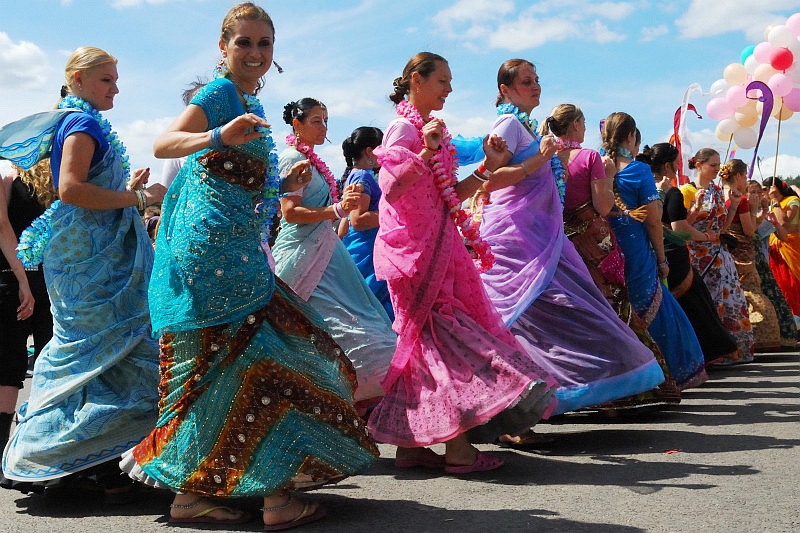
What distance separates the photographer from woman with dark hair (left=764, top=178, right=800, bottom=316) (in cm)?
1143

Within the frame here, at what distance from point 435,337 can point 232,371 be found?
4.01ft

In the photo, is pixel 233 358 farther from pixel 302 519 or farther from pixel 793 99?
pixel 793 99

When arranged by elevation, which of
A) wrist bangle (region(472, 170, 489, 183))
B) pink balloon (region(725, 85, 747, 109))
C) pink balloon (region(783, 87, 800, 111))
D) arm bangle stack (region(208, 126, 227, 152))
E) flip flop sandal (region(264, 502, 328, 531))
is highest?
pink balloon (region(725, 85, 747, 109))

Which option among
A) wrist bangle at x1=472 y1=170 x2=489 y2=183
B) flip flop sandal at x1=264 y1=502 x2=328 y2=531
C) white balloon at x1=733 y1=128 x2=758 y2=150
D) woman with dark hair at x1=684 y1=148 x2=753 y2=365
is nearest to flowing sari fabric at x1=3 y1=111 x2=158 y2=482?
flip flop sandal at x1=264 y1=502 x2=328 y2=531

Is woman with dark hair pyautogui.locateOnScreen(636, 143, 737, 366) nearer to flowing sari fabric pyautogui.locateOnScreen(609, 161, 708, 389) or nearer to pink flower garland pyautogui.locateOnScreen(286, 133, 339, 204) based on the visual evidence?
flowing sari fabric pyautogui.locateOnScreen(609, 161, 708, 389)

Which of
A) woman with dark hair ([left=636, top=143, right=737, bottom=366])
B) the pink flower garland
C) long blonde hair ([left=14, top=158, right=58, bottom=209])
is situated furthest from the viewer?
woman with dark hair ([left=636, top=143, right=737, bottom=366])

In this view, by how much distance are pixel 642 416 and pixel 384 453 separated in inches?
74.5

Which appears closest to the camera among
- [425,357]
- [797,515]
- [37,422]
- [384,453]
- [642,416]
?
[797,515]

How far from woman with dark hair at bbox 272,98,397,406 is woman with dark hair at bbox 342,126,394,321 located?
17.5 inches

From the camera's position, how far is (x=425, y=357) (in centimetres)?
448

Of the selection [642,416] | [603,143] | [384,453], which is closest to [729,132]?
[603,143]

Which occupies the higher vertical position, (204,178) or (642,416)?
(204,178)

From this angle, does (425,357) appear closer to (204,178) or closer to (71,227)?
(204,178)

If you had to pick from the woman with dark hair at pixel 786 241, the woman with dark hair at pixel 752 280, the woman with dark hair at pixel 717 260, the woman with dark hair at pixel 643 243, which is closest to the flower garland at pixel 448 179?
the woman with dark hair at pixel 643 243
